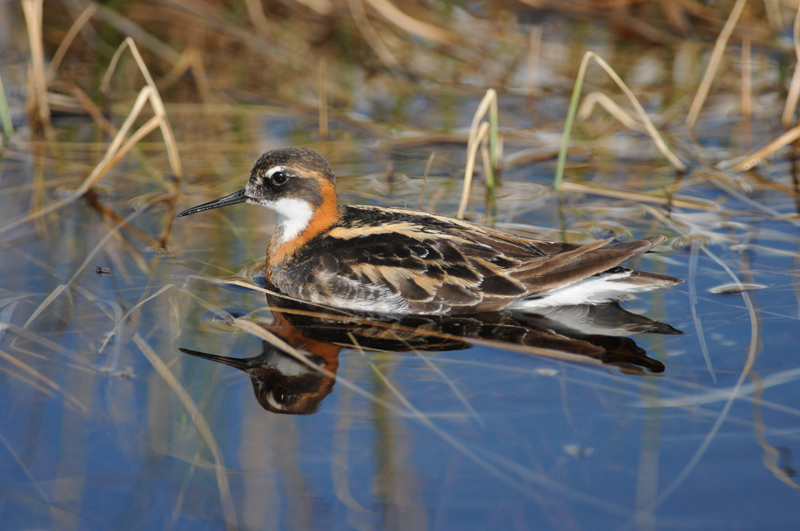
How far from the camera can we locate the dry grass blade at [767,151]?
7.48 m

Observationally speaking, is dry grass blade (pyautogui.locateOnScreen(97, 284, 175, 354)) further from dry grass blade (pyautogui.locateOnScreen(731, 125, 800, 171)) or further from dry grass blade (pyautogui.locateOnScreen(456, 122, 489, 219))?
dry grass blade (pyautogui.locateOnScreen(731, 125, 800, 171))

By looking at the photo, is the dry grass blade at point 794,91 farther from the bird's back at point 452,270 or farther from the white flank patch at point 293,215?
the white flank patch at point 293,215

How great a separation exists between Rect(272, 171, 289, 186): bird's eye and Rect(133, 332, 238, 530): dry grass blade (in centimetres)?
154

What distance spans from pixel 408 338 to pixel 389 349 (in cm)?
20

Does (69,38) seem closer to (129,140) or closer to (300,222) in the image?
(129,140)

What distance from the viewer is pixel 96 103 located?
916cm

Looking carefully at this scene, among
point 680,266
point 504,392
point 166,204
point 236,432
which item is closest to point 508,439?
point 504,392

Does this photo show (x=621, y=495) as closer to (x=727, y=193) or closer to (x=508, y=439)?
(x=508, y=439)

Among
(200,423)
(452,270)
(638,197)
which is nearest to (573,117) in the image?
(638,197)

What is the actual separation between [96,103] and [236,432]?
618 cm

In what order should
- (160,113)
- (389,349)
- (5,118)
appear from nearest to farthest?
1. (389,349)
2. (160,113)
3. (5,118)

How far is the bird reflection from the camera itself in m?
4.64

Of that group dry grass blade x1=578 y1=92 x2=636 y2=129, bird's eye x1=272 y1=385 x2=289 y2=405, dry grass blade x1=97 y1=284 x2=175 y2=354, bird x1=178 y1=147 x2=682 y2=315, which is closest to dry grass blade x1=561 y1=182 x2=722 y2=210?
dry grass blade x1=578 y1=92 x2=636 y2=129

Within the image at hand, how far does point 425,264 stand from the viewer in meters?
5.42
